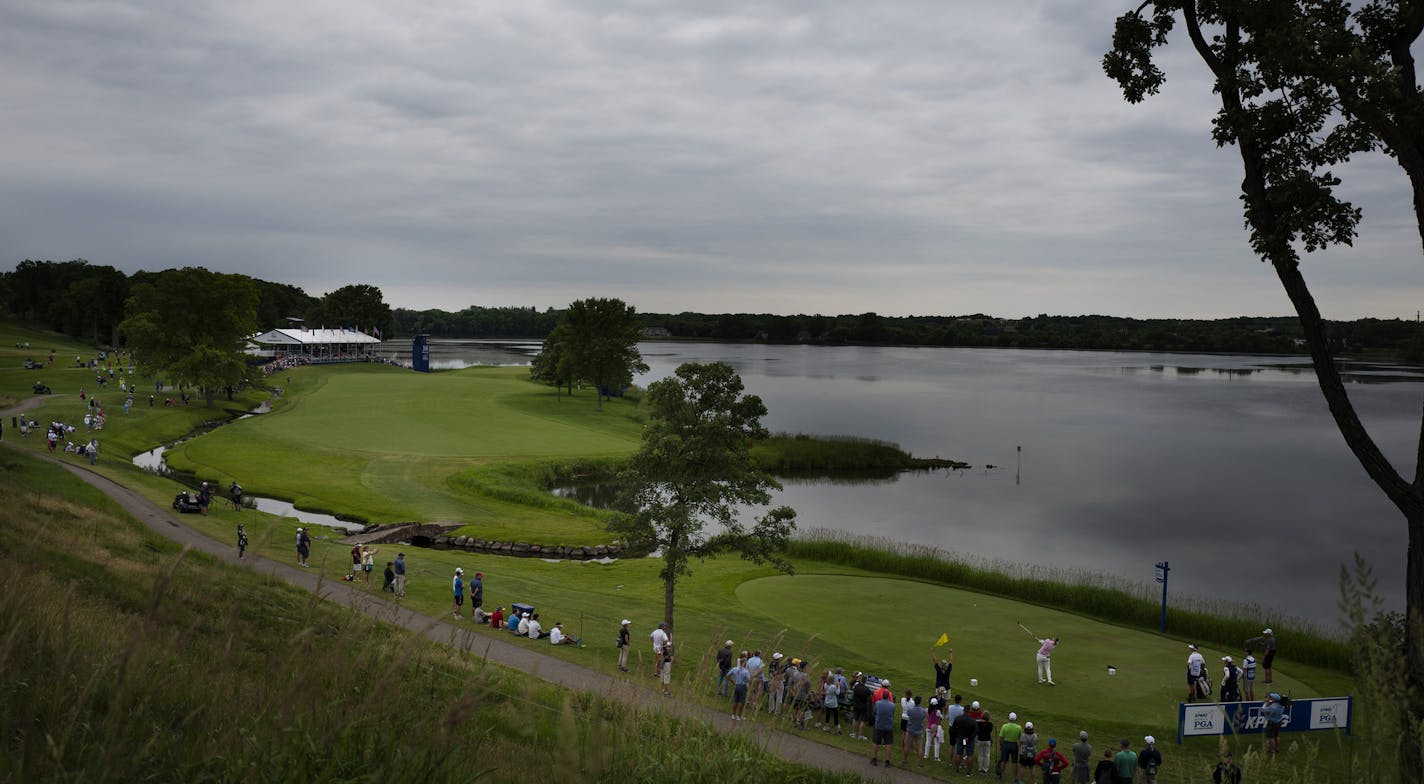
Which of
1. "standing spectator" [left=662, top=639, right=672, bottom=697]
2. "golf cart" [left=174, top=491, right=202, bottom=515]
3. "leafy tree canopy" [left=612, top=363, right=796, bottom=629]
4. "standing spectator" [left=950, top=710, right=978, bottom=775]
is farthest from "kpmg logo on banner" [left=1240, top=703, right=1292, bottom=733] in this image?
"golf cart" [left=174, top=491, right=202, bottom=515]

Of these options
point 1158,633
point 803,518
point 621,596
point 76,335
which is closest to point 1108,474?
point 803,518

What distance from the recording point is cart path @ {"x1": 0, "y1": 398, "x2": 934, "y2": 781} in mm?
6754

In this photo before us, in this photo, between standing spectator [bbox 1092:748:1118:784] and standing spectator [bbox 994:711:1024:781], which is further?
standing spectator [bbox 994:711:1024:781]

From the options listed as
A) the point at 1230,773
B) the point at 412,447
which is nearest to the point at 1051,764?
the point at 1230,773

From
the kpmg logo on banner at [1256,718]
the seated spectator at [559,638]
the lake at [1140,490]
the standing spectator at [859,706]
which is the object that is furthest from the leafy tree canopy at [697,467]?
the lake at [1140,490]

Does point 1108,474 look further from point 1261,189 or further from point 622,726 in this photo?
point 622,726

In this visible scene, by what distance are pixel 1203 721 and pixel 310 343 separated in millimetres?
117104

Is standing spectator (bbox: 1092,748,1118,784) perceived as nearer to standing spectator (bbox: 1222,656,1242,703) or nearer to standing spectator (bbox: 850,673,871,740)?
standing spectator (bbox: 850,673,871,740)

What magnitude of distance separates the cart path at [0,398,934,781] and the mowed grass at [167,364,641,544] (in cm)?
1107

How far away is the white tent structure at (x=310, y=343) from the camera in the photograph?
114 metres

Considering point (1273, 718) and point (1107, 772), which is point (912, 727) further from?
point (1273, 718)

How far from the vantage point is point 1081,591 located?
104 ft

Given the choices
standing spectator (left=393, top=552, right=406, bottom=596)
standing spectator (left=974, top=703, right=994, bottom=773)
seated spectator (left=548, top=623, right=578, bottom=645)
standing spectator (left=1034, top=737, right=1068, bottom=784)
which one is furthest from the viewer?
standing spectator (left=393, top=552, right=406, bottom=596)

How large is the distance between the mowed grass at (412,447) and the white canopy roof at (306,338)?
54.6 ft
